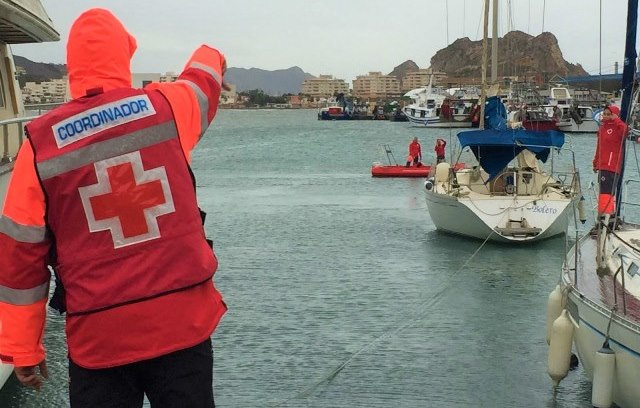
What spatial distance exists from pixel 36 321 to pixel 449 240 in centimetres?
1813

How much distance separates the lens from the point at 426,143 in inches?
3132

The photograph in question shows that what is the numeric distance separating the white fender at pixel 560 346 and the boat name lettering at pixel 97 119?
573 cm

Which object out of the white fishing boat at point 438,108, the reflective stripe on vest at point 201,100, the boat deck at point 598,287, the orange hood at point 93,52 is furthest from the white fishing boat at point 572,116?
the orange hood at point 93,52

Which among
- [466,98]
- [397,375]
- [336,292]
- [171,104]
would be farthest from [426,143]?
[171,104]

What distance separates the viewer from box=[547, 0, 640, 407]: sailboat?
688 cm

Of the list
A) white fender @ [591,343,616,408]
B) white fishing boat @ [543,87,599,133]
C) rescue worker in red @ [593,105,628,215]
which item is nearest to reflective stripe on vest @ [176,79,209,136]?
white fender @ [591,343,616,408]

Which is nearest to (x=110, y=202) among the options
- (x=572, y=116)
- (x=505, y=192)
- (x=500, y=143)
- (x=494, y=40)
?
(x=500, y=143)

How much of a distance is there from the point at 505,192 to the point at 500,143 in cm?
118

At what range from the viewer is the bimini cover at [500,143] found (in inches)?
774

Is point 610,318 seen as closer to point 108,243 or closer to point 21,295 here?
point 108,243

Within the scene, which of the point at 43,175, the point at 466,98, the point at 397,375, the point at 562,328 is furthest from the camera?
the point at 466,98

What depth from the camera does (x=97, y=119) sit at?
10.3 feet

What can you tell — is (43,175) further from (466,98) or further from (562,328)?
(466,98)

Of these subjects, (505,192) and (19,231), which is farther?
(505,192)
